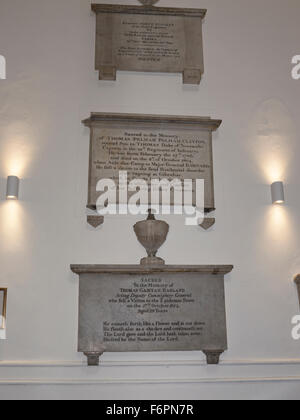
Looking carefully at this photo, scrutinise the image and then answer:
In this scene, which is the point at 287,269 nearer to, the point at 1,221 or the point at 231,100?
the point at 231,100

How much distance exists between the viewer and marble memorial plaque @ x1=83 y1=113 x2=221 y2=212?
4.46 meters

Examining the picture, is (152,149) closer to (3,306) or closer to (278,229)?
(278,229)

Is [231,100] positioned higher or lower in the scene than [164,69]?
lower

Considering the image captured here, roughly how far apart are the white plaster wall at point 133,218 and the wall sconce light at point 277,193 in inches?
4.0

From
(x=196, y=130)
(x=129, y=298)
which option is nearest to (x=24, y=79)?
(x=196, y=130)

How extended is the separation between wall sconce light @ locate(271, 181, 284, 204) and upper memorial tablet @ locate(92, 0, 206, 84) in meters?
1.45

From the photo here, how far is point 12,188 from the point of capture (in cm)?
426

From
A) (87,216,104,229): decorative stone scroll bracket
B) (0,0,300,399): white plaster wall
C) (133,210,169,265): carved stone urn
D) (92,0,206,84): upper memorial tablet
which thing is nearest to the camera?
(0,0,300,399): white plaster wall

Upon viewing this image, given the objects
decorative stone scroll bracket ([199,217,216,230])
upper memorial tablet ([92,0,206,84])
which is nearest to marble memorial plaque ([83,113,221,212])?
decorative stone scroll bracket ([199,217,216,230])

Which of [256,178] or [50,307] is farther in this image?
[256,178]

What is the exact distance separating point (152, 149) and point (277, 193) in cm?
134

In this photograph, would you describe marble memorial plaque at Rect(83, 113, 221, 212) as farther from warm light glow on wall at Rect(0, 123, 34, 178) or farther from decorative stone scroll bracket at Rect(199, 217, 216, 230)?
warm light glow on wall at Rect(0, 123, 34, 178)

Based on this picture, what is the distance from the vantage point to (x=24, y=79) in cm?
476
